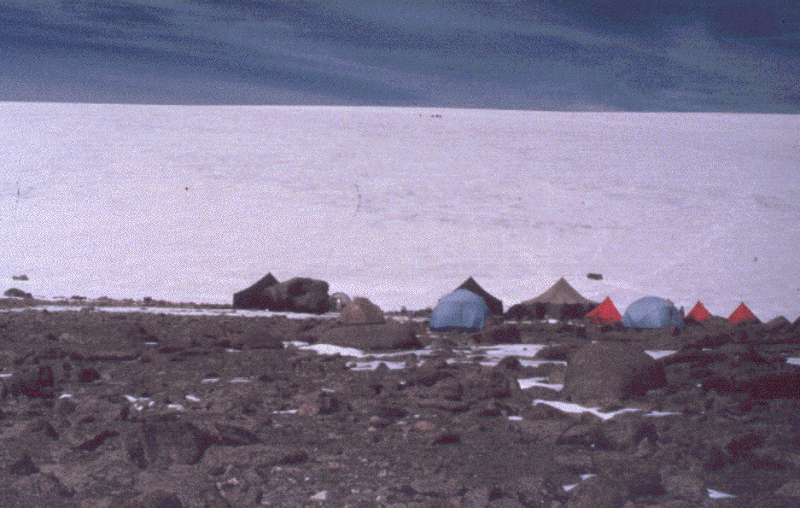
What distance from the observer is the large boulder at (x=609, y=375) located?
7094mm

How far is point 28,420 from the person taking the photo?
612cm

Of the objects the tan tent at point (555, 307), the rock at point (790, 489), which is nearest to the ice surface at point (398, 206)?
the tan tent at point (555, 307)

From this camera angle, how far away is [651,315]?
16.5m

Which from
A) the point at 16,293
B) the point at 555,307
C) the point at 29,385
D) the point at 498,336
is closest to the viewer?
the point at 29,385

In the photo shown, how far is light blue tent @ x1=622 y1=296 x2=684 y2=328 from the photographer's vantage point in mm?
16359

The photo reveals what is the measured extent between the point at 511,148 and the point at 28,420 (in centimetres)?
4034

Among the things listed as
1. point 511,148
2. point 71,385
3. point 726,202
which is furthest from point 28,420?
point 511,148

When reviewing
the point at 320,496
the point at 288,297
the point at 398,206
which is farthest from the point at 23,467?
the point at 398,206

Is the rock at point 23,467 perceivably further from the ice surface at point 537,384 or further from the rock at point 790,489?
the ice surface at point 537,384

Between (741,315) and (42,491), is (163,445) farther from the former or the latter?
(741,315)

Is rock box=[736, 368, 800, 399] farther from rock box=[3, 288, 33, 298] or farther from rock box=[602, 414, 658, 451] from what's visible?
rock box=[3, 288, 33, 298]

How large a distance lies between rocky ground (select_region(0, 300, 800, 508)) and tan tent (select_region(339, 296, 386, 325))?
5155 millimetres

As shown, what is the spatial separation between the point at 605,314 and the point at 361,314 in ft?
23.1

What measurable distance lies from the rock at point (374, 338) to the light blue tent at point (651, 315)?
7.08 metres
